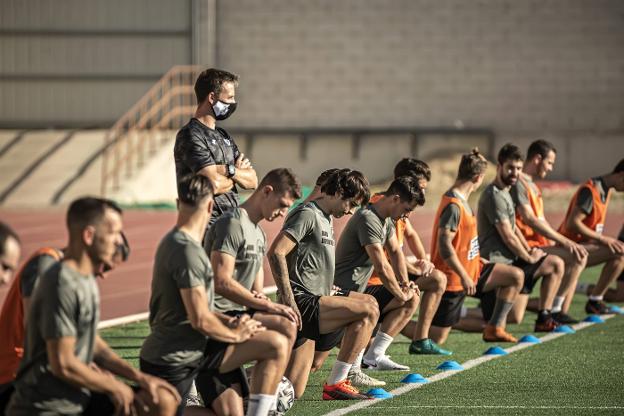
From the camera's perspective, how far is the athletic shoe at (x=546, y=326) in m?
13.1

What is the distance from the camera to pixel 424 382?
33.0 feet

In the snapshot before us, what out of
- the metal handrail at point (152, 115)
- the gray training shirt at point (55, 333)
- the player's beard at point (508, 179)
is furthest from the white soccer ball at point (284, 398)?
the metal handrail at point (152, 115)

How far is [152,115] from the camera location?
128 ft

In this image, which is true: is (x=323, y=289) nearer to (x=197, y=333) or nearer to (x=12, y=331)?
(x=197, y=333)

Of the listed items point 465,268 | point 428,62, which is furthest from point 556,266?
point 428,62

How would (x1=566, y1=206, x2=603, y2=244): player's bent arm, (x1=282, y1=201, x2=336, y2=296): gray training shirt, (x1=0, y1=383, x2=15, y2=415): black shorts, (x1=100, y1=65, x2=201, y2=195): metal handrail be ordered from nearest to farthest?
Answer: (x1=0, y1=383, x2=15, y2=415): black shorts < (x1=282, y1=201, x2=336, y2=296): gray training shirt < (x1=566, y1=206, x2=603, y2=244): player's bent arm < (x1=100, y1=65, x2=201, y2=195): metal handrail

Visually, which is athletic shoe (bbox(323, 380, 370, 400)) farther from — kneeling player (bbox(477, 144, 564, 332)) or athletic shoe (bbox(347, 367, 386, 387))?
kneeling player (bbox(477, 144, 564, 332))

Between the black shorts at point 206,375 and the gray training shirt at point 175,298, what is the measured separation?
4cm

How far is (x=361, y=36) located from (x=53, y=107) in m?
9.44

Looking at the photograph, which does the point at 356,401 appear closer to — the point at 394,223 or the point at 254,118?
the point at 394,223

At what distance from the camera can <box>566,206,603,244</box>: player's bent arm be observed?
563 inches

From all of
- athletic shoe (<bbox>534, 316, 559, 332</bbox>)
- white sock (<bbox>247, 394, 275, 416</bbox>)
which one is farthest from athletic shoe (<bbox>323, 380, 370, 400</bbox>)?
athletic shoe (<bbox>534, 316, 559, 332</bbox>)

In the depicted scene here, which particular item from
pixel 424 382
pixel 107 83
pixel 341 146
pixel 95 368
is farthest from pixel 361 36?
pixel 95 368

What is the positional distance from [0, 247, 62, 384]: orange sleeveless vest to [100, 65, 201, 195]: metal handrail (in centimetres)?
3074
